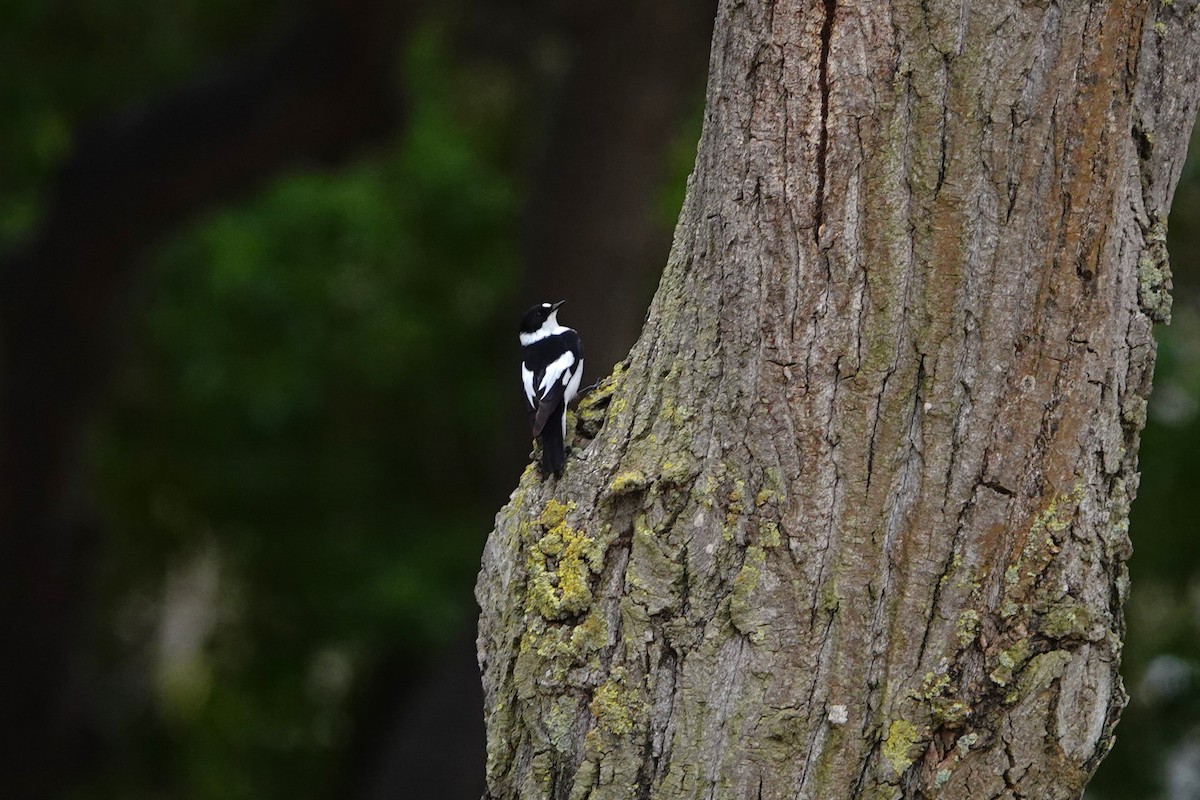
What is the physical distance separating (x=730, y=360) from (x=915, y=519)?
0.62m

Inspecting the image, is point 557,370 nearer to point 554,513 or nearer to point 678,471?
point 554,513

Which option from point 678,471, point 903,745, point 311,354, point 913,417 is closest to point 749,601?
point 678,471

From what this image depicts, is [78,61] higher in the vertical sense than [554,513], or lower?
higher

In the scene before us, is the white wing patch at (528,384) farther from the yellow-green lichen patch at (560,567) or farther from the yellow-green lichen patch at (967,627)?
the yellow-green lichen patch at (967,627)

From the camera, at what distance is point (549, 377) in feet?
18.1

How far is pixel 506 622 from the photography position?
4047 mm

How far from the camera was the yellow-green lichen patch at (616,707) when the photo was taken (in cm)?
378

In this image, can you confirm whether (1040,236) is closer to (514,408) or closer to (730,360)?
(730,360)

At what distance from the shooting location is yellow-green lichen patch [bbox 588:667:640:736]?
378cm

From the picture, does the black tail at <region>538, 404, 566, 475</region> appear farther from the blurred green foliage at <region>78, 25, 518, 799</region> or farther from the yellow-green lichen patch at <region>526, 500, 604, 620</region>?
the blurred green foliage at <region>78, 25, 518, 799</region>

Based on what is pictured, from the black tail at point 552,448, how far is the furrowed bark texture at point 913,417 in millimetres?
451

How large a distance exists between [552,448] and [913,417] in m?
1.11

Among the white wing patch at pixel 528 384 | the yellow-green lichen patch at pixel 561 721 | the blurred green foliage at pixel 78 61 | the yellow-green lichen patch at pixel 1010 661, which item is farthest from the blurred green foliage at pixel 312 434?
the yellow-green lichen patch at pixel 1010 661

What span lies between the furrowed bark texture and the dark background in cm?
511
